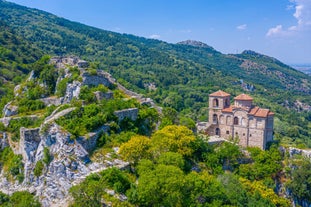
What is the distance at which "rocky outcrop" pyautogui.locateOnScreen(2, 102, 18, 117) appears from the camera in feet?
173

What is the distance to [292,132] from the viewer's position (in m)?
99.2

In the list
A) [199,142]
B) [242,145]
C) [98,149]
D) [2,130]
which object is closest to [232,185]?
[199,142]

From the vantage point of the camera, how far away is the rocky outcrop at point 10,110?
173 ft

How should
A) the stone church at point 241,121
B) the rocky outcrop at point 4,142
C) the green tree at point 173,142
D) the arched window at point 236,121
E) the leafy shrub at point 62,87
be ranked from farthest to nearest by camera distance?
the leafy shrub at point 62,87 < the arched window at point 236,121 < the stone church at point 241,121 < the rocky outcrop at point 4,142 < the green tree at point 173,142

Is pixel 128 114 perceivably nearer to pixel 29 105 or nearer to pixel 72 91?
pixel 72 91

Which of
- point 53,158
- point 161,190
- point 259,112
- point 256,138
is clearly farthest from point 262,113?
point 53,158

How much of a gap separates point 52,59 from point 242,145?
43.8 meters

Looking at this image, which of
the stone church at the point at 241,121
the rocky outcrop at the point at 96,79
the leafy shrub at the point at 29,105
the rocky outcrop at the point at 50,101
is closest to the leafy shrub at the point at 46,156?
the leafy shrub at the point at 29,105

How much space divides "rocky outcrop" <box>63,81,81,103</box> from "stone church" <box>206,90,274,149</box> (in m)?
24.9

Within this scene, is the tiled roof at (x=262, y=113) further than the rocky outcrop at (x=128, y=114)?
Yes

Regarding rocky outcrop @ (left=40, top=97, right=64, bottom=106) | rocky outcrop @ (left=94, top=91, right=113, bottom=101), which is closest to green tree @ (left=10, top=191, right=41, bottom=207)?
rocky outcrop @ (left=94, top=91, right=113, bottom=101)

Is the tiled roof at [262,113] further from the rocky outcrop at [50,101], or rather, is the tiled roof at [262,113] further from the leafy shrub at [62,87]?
the rocky outcrop at [50,101]

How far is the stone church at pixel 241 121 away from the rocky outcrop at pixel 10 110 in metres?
35.2

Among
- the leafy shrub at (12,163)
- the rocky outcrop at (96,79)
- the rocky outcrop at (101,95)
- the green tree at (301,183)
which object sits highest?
the rocky outcrop at (96,79)
